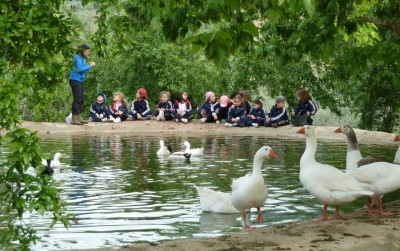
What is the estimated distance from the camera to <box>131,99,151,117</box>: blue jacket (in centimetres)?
3130

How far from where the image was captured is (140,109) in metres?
31.4

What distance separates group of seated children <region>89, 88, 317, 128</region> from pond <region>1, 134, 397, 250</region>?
5.17m

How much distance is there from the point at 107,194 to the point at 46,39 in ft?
18.7

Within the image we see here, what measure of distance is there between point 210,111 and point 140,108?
8.53 ft

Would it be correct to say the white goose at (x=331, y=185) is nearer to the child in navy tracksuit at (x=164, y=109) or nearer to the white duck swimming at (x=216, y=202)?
the white duck swimming at (x=216, y=202)

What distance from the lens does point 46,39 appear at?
8.22 meters

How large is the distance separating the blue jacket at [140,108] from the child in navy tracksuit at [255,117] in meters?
3.88

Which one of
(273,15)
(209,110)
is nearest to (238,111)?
(209,110)

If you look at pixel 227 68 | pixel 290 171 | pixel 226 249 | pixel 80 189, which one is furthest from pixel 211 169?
pixel 227 68

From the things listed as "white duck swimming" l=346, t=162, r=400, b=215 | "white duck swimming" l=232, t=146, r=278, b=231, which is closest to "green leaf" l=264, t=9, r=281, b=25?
→ "white duck swimming" l=232, t=146, r=278, b=231

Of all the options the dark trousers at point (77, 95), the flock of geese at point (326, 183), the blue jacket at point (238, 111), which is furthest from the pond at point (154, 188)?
the blue jacket at point (238, 111)

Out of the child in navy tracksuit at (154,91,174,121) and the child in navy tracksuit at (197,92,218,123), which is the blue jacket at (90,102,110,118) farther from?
the child in navy tracksuit at (197,92,218,123)

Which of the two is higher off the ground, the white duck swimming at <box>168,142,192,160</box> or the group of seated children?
the group of seated children

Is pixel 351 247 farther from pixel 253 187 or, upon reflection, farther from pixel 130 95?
pixel 130 95
